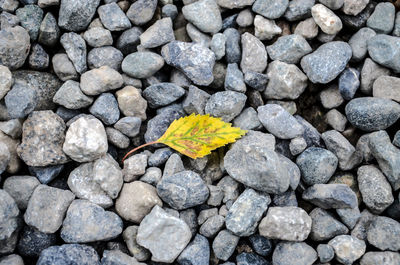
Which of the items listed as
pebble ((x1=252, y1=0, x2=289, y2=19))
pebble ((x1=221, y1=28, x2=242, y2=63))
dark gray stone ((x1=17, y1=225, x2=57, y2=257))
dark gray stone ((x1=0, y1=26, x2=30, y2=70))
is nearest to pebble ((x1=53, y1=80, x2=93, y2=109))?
dark gray stone ((x1=0, y1=26, x2=30, y2=70))

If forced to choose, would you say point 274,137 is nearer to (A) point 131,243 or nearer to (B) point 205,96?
(B) point 205,96

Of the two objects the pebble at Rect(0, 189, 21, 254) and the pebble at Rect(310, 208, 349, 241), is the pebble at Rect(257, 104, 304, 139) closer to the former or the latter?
the pebble at Rect(310, 208, 349, 241)

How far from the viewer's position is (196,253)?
1591mm

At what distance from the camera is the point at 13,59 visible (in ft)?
5.78

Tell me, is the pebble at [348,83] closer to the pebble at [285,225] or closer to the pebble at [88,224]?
the pebble at [285,225]

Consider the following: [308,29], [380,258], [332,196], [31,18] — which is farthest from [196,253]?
[31,18]

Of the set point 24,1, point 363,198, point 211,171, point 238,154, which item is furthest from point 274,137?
point 24,1

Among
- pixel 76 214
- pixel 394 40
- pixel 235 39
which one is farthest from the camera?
pixel 235 39

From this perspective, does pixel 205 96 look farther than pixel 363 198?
Yes

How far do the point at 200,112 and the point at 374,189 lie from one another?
0.82 meters

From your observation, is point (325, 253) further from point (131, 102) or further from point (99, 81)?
point (99, 81)

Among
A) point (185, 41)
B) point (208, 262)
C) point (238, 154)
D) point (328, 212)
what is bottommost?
point (208, 262)

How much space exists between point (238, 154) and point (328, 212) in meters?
0.45

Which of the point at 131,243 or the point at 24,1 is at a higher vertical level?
the point at 24,1
